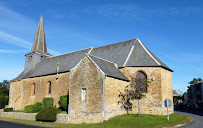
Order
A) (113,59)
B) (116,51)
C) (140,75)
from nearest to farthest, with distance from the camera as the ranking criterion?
(140,75), (113,59), (116,51)

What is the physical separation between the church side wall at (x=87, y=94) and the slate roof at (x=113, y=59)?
116 cm

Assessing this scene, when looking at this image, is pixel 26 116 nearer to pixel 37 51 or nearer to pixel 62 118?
pixel 62 118

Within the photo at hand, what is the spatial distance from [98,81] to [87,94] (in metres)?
1.82

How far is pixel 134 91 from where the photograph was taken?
63.8ft

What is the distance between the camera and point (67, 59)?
2994cm

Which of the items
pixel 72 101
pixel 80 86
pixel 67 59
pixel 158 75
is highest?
pixel 67 59

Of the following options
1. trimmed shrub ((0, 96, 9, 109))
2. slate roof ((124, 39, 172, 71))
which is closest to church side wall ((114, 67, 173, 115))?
slate roof ((124, 39, 172, 71))

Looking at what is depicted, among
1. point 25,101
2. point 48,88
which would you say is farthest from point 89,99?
point 25,101

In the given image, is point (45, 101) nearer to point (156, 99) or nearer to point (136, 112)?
point (136, 112)

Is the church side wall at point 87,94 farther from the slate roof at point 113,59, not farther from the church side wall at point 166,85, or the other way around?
the church side wall at point 166,85

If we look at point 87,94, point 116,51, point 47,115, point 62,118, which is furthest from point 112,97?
point 116,51

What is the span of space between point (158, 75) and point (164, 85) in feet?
5.13

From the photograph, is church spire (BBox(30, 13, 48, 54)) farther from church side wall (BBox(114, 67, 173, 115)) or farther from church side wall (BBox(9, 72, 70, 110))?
church side wall (BBox(114, 67, 173, 115))

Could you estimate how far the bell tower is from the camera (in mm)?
34844
